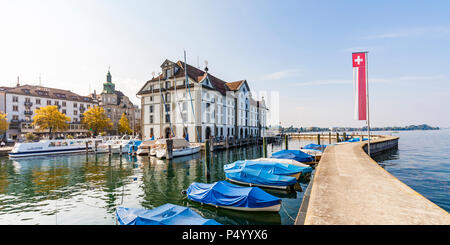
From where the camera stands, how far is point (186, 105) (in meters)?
49.3

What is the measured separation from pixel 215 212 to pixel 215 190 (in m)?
1.31

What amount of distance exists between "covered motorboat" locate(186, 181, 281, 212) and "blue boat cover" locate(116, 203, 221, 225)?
12.5 ft

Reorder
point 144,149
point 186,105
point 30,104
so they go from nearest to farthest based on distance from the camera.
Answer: point 144,149 → point 186,105 → point 30,104

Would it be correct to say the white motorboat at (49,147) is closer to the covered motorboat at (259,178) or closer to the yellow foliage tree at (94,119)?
the yellow foliage tree at (94,119)

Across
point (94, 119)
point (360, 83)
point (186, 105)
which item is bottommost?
point (94, 119)

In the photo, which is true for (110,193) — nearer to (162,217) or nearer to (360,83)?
(162,217)

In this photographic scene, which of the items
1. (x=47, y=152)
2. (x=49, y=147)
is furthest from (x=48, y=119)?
(x=47, y=152)

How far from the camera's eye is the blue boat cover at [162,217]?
8.00m

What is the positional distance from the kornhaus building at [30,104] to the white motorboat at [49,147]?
102 ft

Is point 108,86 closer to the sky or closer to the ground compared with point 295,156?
closer to the sky

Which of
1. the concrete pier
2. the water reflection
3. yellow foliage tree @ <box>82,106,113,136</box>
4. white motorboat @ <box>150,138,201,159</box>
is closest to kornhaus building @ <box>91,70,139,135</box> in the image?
yellow foliage tree @ <box>82,106,113,136</box>

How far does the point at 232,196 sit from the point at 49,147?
150 ft
